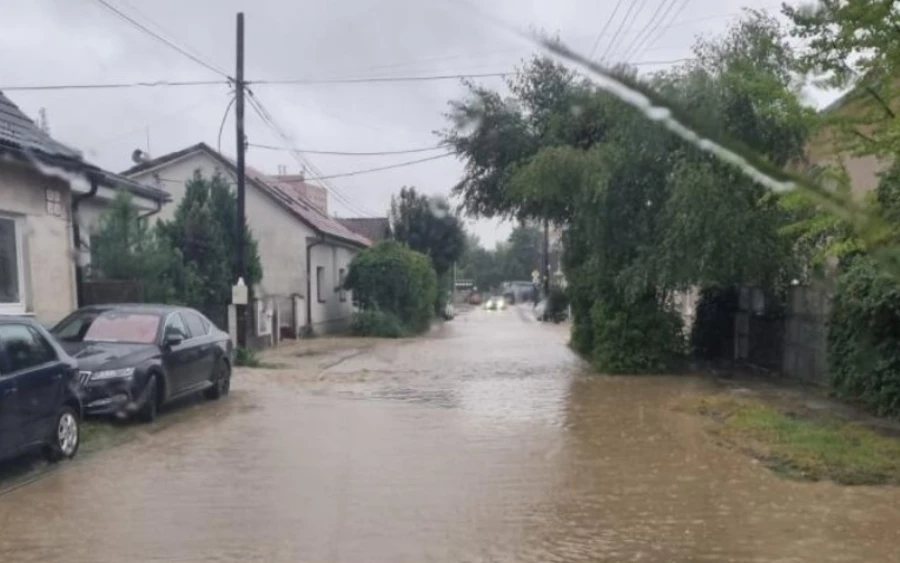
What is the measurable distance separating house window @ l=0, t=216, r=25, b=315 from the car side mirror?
222cm

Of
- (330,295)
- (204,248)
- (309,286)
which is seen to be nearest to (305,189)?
(330,295)

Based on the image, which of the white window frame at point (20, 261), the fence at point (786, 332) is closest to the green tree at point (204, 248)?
the white window frame at point (20, 261)

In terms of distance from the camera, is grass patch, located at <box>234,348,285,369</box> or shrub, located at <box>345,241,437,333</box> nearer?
grass patch, located at <box>234,348,285,369</box>

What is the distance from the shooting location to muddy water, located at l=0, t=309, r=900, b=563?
6762 millimetres

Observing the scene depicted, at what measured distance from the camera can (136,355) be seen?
12.1m

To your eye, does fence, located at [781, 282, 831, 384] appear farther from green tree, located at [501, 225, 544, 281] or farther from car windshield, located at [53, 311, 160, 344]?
green tree, located at [501, 225, 544, 281]

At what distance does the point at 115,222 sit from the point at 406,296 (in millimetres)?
20887

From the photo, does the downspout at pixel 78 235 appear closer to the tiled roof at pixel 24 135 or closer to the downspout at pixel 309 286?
the tiled roof at pixel 24 135

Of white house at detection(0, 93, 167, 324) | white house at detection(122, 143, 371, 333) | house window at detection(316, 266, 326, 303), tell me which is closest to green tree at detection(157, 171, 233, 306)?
white house at detection(0, 93, 167, 324)

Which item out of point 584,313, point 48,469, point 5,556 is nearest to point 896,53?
point 5,556

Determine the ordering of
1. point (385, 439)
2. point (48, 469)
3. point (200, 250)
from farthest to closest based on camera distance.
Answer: point (200, 250) < point (385, 439) < point (48, 469)

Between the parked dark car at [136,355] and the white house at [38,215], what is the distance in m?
1.30

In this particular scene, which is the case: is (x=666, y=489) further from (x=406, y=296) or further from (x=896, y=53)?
(x=406, y=296)

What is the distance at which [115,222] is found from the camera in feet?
53.5
